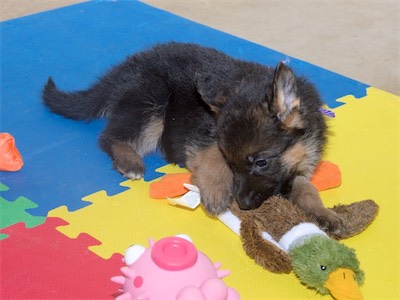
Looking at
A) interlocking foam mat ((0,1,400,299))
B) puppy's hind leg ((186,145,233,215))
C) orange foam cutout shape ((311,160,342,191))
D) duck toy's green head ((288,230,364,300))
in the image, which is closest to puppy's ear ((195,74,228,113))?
puppy's hind leg ((186,145,233,215))

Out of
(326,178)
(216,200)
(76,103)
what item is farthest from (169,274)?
(76,103)

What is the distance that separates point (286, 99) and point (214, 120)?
46 cm

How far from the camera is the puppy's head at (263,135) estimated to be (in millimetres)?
2746

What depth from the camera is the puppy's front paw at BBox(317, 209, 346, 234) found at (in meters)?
2.73

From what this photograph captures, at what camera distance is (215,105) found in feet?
9.64

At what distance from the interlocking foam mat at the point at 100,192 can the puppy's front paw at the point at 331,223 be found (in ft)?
0.39

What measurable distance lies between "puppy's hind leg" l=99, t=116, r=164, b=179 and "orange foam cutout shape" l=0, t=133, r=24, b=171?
0.45 metres

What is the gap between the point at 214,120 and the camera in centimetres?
310

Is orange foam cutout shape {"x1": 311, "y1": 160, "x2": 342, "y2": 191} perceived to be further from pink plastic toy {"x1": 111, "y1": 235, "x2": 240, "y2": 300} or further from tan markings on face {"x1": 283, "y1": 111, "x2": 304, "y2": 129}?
pink plastic toy {"x1": 111, "y1": 235, "x2": 240, "y2": 300}

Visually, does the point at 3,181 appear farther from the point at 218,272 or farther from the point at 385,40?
the point at 385,40

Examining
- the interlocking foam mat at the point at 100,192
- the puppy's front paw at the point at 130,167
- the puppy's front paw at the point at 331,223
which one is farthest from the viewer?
the puppy's front paw at the point at 130,167

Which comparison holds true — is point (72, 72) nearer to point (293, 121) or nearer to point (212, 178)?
point (212, 178)

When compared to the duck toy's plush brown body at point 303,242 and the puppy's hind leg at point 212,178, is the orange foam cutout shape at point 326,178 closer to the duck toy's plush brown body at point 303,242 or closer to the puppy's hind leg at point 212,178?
the duck toy's plush brown body at point 303,242

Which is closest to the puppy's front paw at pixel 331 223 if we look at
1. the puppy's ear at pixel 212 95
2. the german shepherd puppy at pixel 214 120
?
the german shepherd puppy at pixel 214 120
